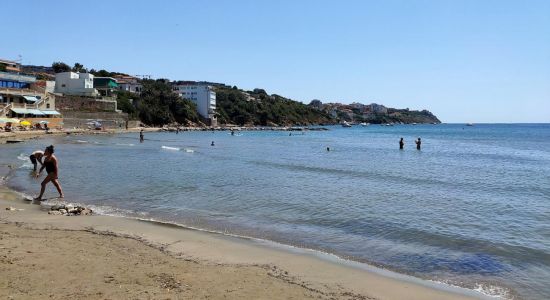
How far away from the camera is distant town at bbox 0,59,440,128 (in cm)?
7219

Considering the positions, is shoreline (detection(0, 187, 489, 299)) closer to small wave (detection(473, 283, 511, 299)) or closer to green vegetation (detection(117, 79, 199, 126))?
small wave (detection(473, 283, 511, 299))

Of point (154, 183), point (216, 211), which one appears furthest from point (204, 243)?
point (154, 183)

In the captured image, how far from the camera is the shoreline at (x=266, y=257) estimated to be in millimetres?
7484

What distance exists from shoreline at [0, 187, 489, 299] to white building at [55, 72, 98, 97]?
9105 centimetres

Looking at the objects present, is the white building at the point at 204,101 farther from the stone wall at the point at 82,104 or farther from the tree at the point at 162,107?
the stone wall at the point at 82,104

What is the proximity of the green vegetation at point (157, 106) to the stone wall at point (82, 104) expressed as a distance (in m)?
12.6

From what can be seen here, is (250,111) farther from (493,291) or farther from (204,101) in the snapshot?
(493,291)

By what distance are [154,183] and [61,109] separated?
6966 cm

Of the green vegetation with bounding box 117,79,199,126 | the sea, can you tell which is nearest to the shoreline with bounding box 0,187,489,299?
the sea

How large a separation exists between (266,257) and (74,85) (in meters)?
99.0

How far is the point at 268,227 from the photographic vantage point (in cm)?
1262

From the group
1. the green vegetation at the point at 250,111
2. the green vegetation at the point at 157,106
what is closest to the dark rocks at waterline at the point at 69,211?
the green vegetation at the point at 157,106

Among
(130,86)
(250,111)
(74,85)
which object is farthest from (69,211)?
(250,111)

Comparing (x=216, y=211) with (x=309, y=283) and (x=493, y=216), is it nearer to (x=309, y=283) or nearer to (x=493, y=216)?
(x=309, y=283)
